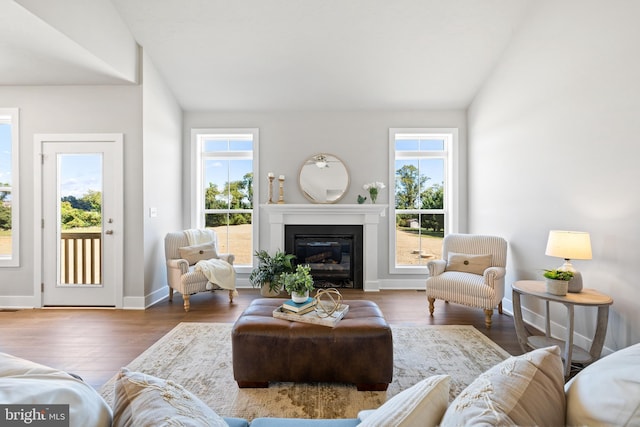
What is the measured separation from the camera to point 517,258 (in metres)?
3.67

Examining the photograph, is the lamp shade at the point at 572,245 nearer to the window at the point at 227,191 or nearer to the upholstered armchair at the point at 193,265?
the upholstered armchair at the point at 193,265

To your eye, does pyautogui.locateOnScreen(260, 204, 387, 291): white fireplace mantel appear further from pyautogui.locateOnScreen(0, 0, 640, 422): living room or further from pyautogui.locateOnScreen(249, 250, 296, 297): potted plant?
pyautogui.locateOnScreen(249, 250, 296, 297): potted plant

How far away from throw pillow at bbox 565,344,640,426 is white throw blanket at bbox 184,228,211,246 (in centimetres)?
423

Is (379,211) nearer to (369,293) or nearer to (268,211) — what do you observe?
(369,293)

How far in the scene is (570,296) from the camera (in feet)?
7.78

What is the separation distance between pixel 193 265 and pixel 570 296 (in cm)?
401

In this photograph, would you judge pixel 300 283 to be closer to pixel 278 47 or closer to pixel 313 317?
pixel 313 317

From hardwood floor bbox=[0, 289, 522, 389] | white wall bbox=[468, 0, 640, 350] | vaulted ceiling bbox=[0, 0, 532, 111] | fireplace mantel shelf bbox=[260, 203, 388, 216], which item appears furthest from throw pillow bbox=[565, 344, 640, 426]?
fireplace mantel shelf bbox=[260, 203, 388, 216]

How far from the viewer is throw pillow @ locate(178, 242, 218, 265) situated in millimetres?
4133

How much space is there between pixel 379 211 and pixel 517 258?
1856 millimetres

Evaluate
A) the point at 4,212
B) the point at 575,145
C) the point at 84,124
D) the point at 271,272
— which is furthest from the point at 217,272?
the point at 575,145

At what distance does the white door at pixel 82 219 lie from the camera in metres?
3.88

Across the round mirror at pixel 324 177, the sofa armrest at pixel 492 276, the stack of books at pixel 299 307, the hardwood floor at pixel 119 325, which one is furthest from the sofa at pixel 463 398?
the round mirror at pixel 324 177

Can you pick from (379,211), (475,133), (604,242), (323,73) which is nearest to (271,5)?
(323,73)
